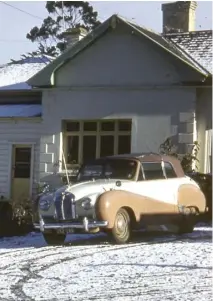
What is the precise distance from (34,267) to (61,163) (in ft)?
37.2

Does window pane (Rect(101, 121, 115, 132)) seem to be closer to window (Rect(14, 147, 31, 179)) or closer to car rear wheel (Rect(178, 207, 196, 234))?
window (Rect(14, 147, 31, 179))

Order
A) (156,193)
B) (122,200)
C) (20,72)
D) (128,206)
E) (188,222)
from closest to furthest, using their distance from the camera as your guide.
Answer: (122,200)
(128,206)
(156,193)
(188,222)
(20,72)

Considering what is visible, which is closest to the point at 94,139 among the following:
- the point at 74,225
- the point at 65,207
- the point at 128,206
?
the point at 128,206

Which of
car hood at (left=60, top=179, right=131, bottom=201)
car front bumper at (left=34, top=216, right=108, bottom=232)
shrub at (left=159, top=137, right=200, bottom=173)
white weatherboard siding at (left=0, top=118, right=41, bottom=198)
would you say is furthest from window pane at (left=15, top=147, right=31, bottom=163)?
car front bumper at (left=34, top=216, right=108, bottom=232)

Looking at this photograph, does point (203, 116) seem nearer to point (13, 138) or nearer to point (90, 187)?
point (13, 138)

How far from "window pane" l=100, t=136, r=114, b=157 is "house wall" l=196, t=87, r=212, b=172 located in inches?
106

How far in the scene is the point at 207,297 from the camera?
8320 millimetres

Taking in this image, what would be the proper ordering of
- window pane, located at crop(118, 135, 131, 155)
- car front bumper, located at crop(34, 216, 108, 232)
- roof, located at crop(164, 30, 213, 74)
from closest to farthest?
car front bumper, located at crop(34, 216, 108, 232) → roof, located at crop(164, 30, 213, 74) → window pane, located at crop(118, 135, 131, 155)

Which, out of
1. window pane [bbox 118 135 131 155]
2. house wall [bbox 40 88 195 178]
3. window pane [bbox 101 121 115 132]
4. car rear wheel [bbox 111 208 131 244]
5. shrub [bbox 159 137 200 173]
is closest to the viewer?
car rear wheel [bbox 111 208 131 244]

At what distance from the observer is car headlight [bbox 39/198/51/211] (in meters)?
14.4

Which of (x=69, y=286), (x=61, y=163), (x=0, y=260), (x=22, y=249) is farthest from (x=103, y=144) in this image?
(x=69, y=286)

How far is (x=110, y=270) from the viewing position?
10516 millimetres

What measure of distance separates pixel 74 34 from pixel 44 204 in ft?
40.5

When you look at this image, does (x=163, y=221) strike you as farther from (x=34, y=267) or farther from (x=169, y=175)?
(x=34, y=267)
